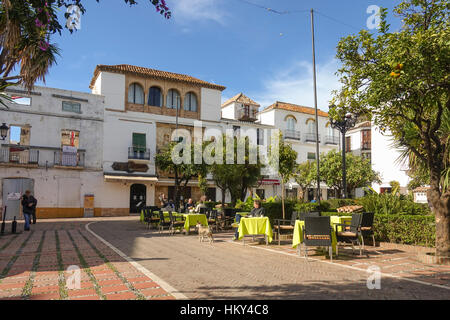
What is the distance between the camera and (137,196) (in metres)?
28.8

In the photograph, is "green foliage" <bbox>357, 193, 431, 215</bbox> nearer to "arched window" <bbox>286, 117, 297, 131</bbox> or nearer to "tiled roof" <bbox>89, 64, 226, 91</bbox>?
"tiled roof" <bbox>89, 64, 226, 91</bbox>

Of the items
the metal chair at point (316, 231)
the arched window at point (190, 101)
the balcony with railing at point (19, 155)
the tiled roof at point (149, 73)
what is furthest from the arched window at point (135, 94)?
the metal chair at point (316, 231)

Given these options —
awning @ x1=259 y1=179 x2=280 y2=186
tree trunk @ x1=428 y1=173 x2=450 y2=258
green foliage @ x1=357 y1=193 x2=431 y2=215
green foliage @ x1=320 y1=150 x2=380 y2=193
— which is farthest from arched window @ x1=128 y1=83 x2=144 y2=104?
tree trunk @ x1=428 y1=173 x2=450 y2=258

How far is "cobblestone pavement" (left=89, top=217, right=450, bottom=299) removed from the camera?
5160 millimetres

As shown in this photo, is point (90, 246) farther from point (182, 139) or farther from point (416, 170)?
point (182, 139)

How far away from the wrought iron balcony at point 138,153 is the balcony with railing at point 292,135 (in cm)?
1503

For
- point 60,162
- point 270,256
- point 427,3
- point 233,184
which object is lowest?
point 270,256

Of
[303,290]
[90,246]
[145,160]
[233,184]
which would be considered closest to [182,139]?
[145,160]

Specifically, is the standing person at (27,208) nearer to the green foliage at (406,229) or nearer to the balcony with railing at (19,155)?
the balcony with railing at (19,155)

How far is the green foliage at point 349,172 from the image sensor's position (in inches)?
1219

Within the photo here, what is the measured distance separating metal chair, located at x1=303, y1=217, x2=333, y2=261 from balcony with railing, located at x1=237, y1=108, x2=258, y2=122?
2906cm

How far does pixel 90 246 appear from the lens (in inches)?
392

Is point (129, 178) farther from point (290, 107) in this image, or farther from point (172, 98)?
point (290, 107)

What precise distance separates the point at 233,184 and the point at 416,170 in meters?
8.83
